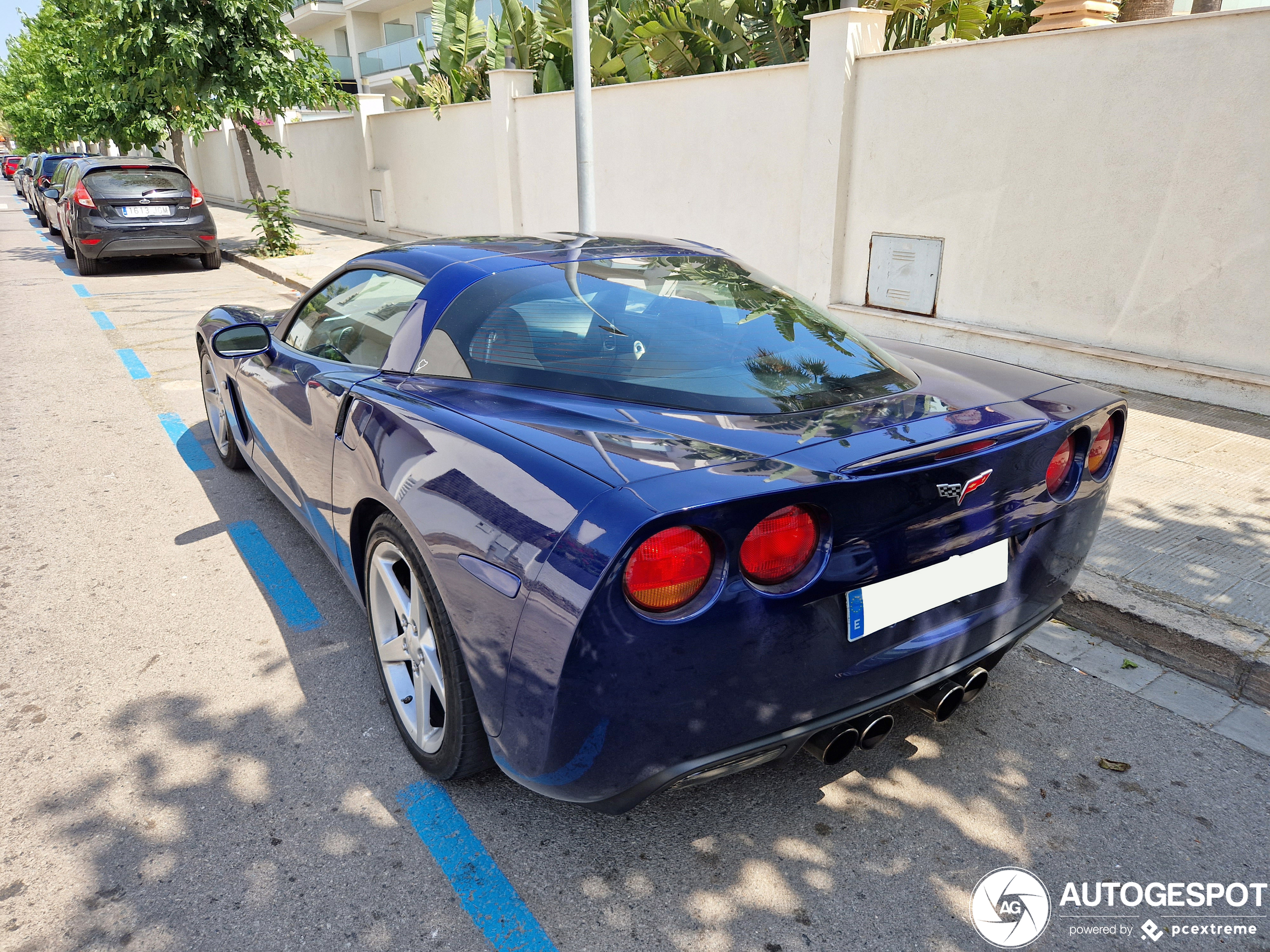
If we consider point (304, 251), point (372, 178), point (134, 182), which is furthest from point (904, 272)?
point (372, 178)

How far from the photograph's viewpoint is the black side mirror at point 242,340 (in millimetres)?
3568

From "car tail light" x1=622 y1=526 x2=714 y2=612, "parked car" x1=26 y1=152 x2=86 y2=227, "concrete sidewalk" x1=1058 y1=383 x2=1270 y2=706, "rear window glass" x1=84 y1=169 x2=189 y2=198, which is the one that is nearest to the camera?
"car tail light" x1=622 y1=526 x2=714 y2=612

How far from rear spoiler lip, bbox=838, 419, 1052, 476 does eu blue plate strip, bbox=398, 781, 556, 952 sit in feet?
4.27

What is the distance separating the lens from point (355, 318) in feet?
11.0

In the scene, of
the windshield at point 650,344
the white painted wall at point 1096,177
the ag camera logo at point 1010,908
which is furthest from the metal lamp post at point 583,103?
the ag camera logo at point 1010,908

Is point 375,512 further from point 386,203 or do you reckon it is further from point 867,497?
point 386,203

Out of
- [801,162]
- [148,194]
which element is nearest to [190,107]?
[148,194]

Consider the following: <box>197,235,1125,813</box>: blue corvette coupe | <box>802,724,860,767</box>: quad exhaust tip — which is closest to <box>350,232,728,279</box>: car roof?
<box>197,235,1125,813</box>: blue corvette coupe

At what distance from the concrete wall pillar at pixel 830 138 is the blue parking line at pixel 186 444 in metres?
5.06

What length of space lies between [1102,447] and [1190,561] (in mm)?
1535

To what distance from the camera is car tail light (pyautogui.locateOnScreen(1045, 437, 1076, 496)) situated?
7.99ft

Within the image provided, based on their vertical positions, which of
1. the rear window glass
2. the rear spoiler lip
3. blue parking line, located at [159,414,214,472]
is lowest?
blue parking line, located at [159,414,214,472]

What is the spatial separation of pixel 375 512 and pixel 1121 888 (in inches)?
89.1

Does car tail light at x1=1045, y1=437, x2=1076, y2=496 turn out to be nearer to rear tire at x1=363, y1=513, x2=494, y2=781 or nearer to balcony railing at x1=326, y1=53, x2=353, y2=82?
rear tire at x1=363, y1=513, x2=494, y2=781
